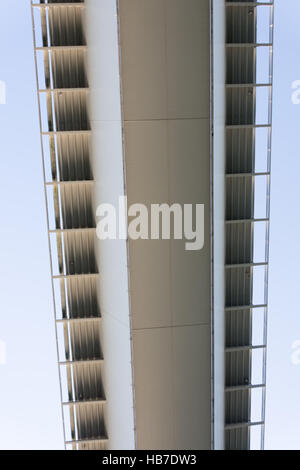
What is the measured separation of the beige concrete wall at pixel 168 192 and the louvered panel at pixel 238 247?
1.91ft

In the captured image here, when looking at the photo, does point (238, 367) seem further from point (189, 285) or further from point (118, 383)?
point (118, 383)

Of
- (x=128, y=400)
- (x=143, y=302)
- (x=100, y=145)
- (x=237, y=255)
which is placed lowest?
(x=128, y=400)

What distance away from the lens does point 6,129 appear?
15.7m

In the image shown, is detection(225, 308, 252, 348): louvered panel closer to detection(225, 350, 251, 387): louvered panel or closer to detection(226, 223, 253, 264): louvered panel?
detection(225, 350, 251, 387): louvered panel

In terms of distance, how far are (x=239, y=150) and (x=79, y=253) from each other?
15.8 ft

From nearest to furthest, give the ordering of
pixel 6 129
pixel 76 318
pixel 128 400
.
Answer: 1. pixel 128 400
2. pixel 76 318
3. pixel 6 129

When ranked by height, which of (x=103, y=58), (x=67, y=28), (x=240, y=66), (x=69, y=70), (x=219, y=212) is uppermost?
(x=67, y=28)

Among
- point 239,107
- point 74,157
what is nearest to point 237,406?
point 239,107

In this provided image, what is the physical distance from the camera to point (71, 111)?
13672mm

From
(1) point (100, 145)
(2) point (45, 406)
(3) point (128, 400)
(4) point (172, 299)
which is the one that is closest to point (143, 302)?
(4) point (172, 299)

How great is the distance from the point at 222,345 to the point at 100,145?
5.25 m

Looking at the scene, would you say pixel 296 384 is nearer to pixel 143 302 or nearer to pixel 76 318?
pixel 143 302
